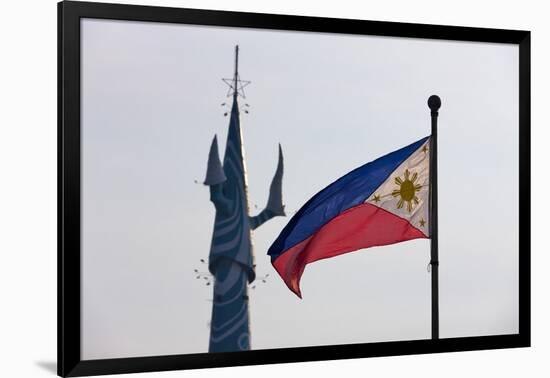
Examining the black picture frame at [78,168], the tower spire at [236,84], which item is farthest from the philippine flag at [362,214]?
the tower spire at [236,84]

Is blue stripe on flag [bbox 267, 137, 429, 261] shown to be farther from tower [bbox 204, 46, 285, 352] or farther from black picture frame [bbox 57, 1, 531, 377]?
black picture frame [bbox 57, 1, 531, 377]

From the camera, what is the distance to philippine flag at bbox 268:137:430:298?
5.39 metres

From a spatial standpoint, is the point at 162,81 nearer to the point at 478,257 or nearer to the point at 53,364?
the point at 53,364

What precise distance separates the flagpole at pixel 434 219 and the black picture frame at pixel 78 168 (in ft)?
0.49

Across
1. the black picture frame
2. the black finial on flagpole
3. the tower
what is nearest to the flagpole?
the black finial on flagpole

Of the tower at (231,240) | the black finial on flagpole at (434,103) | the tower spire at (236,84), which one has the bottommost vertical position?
the tower at (231,240)

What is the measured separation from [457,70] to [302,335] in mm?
1571

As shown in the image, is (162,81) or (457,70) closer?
(162,81)

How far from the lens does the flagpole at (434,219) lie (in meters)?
5.66

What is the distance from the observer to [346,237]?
18.1 feet

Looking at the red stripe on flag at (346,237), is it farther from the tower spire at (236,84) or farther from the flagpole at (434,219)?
the tower spire at (236,84)

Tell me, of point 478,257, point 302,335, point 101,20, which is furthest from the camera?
point 478,257

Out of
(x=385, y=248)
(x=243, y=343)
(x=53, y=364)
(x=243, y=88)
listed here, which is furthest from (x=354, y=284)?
(x=53, y=364)

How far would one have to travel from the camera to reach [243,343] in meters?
5.30
